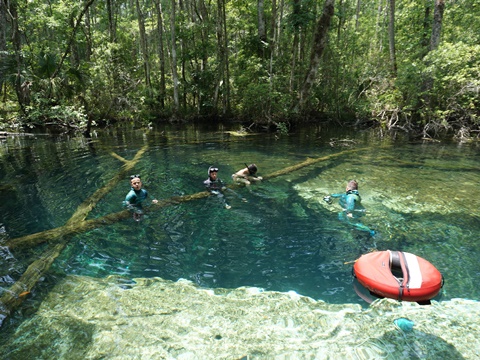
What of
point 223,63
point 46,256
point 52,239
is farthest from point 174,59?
point 46,256

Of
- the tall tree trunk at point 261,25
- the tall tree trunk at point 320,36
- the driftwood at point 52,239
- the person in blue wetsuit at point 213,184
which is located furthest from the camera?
the tall tree trunk at point 261,25

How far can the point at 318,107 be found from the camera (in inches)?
1008

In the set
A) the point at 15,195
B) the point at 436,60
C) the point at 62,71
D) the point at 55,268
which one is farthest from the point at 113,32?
the point at 55,268

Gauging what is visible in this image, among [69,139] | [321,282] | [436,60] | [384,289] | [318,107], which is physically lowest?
[321,282]

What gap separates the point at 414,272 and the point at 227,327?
2.73 metres

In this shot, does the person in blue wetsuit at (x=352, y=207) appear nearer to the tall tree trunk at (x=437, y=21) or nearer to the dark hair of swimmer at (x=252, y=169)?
the dark hair of swimmer at (x=252, y=169)

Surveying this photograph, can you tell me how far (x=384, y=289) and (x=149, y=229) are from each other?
4.89 metres

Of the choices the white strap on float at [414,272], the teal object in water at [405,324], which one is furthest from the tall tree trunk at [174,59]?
the teal object in water at [405,324]

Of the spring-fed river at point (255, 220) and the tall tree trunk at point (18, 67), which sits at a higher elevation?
the tall tree trunk at point (18, 67)

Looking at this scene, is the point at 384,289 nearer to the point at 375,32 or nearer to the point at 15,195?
the point at 15,195

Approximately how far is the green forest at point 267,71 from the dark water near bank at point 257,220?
4.66 metres

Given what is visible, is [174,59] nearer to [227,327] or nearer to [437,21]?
[437,21]

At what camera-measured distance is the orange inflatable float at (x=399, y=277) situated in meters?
4.27

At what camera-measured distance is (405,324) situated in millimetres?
4074
